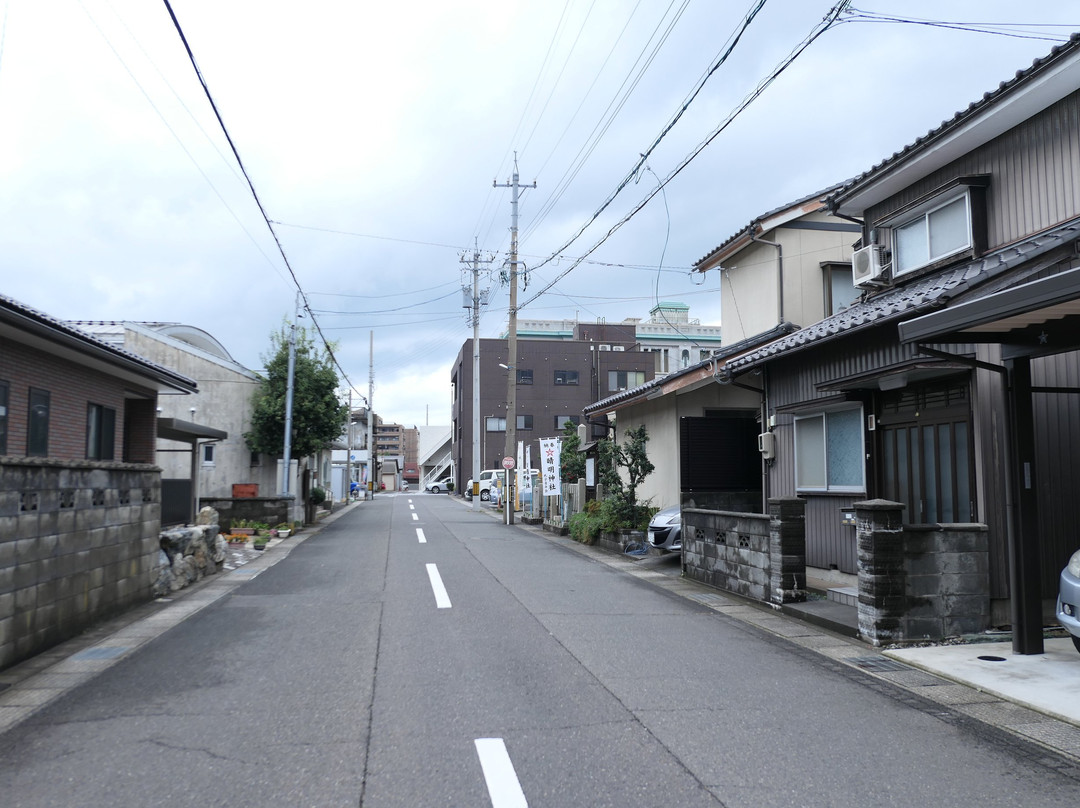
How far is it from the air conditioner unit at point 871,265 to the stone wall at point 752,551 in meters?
4.36

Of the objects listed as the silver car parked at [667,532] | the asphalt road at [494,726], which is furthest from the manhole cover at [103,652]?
the silver car parked at [667,532]

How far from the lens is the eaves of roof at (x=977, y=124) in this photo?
841 cm

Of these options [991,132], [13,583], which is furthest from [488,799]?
[991,132]

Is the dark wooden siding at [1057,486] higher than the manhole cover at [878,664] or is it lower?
higher

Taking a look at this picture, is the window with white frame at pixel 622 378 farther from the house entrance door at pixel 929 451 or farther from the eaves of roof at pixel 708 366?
the house entrance door at pixel 929 451

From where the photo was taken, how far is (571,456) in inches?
900

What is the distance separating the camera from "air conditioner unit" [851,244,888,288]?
39.5 feet

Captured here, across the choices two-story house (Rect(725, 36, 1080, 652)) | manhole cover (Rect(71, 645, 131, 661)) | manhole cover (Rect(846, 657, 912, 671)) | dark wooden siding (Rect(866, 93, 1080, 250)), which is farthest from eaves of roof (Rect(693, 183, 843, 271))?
manhole cover (Rect(71, 645, 131, 661))

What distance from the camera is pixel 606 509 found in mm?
17953

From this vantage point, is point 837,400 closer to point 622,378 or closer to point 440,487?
point 622,378

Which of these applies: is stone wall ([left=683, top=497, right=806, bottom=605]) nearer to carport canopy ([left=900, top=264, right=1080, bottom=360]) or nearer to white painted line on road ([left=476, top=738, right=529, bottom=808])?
carport canopy ([left=900, top=264, right=1080, bottom=360])

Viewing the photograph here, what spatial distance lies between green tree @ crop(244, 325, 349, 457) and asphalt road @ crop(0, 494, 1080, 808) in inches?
740

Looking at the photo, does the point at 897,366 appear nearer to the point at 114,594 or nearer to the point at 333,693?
the point at 333,693

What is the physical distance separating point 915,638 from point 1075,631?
1493 millimetres
